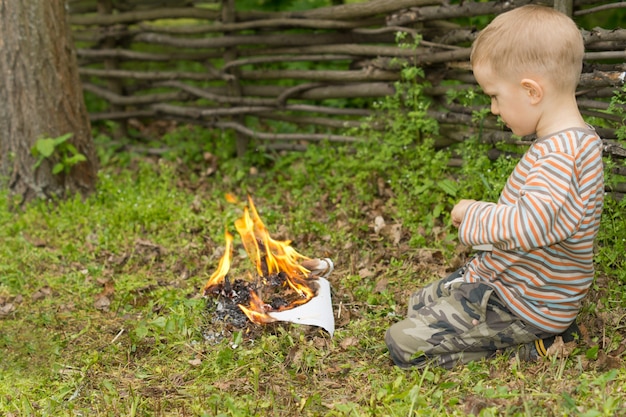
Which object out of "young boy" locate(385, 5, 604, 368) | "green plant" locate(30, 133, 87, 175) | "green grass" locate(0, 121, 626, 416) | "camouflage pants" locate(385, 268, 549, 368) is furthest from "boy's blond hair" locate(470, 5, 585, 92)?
"green plant" locate(30, 133, 87, 175)

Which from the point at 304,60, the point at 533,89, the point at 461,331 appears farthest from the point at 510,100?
the point at 304,60

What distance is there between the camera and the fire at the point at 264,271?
141 inches

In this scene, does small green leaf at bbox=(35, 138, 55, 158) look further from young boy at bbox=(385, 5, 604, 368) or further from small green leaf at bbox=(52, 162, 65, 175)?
young boy at bbox=(385, 5, 604, 368)

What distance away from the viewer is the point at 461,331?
309 centimetres

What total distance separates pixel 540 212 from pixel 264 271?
1.69m

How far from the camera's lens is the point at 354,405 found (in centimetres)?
285

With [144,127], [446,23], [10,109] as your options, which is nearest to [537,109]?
[446,23]

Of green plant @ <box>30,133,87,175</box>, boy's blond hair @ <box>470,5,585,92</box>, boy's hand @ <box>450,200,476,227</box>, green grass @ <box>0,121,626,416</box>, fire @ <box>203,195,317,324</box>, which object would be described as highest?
boy's blond hair @ <box>470,5,585,92</box>

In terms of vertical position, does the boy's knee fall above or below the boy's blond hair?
below

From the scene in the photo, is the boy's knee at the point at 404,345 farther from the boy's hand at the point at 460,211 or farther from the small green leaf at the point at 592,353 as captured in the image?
the small green leaf at the point at 592,353

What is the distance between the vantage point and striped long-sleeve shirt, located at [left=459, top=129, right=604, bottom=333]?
8.84 ft

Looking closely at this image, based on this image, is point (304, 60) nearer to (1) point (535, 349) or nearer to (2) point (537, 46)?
(2) point (537, 46)

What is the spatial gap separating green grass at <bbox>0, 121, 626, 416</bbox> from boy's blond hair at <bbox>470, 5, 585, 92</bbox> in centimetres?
127

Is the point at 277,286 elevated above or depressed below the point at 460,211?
below
